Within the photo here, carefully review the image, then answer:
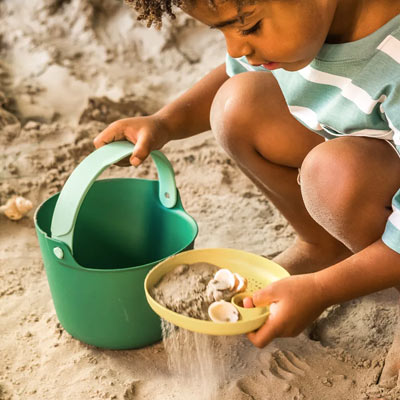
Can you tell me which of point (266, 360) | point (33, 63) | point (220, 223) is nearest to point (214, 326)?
point (266, 360)

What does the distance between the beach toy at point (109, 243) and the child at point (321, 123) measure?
0.13 m

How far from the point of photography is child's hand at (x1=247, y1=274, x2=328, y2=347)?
0.95 m

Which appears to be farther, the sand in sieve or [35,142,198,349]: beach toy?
[35,142,198,349]: beach toy

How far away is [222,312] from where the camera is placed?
0.98m

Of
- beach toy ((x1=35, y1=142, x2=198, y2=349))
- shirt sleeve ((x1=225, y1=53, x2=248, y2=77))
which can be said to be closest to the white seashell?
beach toy ((x1=35, y1=142, x2=198, y2=349))

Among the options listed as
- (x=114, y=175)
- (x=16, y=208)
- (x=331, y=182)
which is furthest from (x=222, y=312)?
(x=114, y=175)

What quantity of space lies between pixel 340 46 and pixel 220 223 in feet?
2.51

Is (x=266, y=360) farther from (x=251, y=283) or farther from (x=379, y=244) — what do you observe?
(x=379, y=244)

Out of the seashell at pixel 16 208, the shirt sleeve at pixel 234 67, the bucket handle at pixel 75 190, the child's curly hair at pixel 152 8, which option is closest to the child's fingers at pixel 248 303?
the bucket handle at pixel 75 190

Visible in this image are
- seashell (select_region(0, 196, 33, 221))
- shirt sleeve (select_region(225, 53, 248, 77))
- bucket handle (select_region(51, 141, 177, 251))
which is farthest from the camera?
seashell (select_region(0, 196, 33, 221))

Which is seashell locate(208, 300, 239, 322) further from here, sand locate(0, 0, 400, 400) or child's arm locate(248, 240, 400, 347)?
sand locate(0, 0, 400, 400)

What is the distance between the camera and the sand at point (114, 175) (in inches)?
45.8

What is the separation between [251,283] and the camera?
3.65 ft

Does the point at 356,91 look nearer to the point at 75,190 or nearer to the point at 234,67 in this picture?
the point at 234,67
